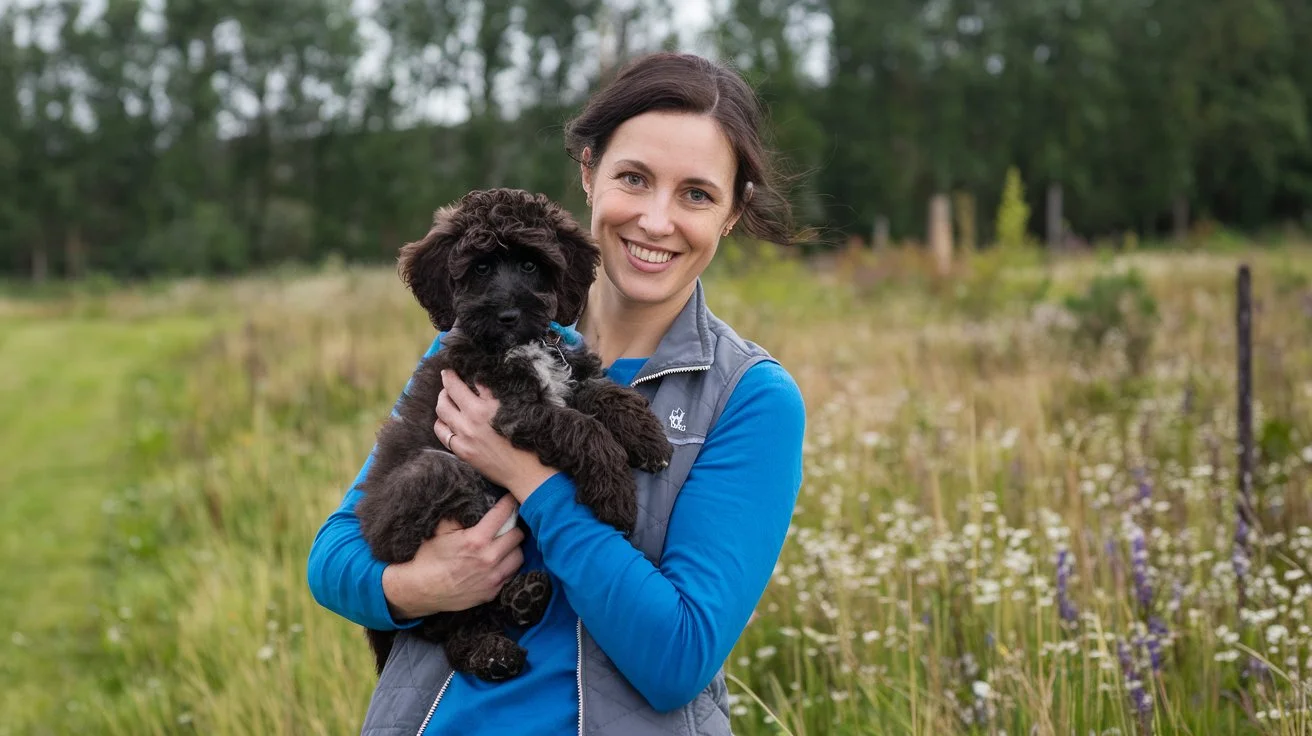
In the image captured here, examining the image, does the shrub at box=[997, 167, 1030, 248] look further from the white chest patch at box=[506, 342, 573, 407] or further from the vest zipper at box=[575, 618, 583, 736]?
the vest zipper at box=[575, 618, 583, 736]

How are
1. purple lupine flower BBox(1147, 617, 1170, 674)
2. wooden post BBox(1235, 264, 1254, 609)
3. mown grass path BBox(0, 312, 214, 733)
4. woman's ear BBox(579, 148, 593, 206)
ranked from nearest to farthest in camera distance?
1. woman's ear BBox(579, 148, 593, 206)
2. purple lupine flower BBox(1147, 617, 1170, 674)
3. wooden post BBox(1235, 264, 1254, 609)
4. mown grass path BBox(0, 312, 214, 733)

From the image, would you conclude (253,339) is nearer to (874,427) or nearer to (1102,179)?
(874,427)

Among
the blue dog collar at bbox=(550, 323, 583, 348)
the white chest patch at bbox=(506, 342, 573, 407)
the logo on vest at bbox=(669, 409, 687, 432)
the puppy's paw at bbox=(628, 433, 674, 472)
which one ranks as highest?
the blue dog collar at bbox=(550, 323, 583, 348)

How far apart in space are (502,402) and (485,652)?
0.57 m

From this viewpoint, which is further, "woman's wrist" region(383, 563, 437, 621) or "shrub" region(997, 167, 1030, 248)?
"shrub" region(997, 167, 1030, 248)

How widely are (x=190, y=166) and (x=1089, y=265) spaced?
127ft

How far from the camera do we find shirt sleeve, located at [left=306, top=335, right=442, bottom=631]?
2268mm

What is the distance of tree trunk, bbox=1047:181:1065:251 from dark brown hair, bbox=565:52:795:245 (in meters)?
30.4

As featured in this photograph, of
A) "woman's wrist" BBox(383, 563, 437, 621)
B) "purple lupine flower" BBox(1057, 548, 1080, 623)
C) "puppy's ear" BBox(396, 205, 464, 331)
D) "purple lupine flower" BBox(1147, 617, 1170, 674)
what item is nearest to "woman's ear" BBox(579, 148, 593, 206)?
"puppy's ear" BBox(396, 205, 464, 331)

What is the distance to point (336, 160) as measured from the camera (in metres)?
45.7

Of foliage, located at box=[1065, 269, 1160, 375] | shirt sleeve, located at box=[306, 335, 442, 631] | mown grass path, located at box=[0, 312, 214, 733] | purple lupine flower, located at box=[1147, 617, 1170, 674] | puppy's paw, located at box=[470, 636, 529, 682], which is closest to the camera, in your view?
puppy's paw, located at box=[470, 636, 529, 682]

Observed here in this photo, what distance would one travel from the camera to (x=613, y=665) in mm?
2115

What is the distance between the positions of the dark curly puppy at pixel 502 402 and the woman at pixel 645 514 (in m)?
0.05

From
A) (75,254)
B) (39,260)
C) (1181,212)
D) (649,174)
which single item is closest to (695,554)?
(649,174)
